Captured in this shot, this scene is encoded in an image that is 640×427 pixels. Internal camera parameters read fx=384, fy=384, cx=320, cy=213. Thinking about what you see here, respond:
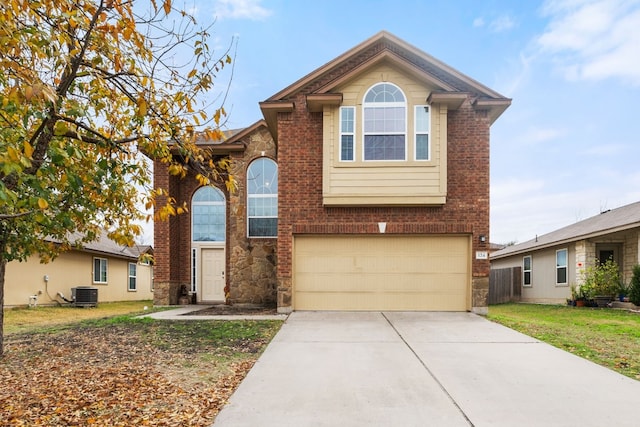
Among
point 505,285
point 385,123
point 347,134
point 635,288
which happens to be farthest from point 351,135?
point 505,285

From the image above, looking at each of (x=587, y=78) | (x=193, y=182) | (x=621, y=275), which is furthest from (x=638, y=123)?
(x=193, y=182)

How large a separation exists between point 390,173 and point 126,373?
279 inches

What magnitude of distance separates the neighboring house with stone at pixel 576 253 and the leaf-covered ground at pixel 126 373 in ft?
44.4

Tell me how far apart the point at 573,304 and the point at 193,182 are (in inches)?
611

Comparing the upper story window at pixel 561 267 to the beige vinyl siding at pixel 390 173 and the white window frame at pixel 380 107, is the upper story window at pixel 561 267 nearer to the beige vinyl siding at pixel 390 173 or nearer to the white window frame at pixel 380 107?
the beige vinyl siding at pixel 390 173

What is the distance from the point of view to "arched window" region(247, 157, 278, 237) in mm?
12859

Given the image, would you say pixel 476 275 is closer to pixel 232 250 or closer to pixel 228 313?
pixel 228 313

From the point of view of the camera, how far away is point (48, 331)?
8.58 m

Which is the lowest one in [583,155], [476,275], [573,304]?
[573,304]

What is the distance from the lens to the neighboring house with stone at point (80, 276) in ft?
48.8

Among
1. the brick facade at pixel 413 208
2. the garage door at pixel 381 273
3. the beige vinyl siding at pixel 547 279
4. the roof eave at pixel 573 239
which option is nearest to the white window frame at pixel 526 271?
the beige vinyl siding at pixel 547 279

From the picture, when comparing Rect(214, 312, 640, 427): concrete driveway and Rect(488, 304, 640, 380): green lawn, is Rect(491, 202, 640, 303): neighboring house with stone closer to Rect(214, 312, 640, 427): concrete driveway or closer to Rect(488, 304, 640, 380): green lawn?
Rect(488, 304, 640, 380): green lawn

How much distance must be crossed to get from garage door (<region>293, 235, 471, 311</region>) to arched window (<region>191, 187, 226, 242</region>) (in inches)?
174

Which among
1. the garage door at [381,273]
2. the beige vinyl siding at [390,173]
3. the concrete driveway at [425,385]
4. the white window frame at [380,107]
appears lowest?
the concrete driveway at [425,385]
